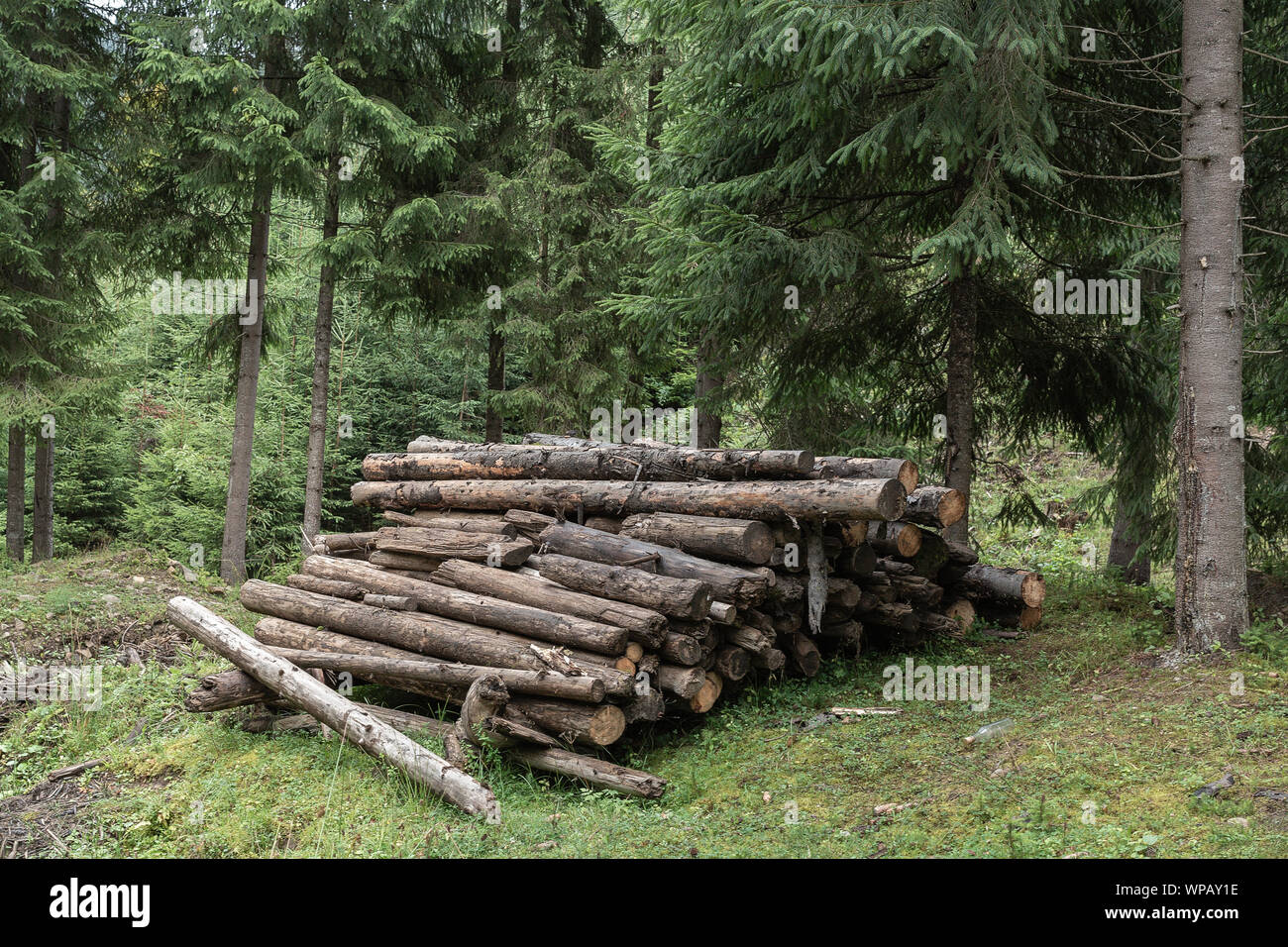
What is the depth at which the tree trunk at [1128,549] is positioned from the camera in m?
11.9

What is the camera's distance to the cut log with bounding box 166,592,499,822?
20.4 feet

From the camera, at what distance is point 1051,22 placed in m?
7.95

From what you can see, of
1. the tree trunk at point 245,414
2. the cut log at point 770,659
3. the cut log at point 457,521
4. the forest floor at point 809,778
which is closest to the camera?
the forest floor at point 809,778

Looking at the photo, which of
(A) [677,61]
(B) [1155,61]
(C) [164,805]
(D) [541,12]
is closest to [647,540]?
(C) [164,805]

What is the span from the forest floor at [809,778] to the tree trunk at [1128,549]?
2.08 metres

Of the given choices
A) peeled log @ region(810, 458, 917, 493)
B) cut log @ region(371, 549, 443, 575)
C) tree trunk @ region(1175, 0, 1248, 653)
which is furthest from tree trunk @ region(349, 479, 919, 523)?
tree trunk @ region(1175, 0, 1248, 653)

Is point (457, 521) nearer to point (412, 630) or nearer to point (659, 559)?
point (412, 630)

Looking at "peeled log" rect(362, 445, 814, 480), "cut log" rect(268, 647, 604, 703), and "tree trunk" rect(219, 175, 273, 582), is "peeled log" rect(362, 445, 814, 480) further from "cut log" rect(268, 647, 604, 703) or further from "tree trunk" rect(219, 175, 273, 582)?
"tree trunk" rect(219, 175, 273, 582)

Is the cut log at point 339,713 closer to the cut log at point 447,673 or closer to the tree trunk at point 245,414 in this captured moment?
the cut log at point 447,673

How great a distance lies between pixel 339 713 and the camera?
7.54 m

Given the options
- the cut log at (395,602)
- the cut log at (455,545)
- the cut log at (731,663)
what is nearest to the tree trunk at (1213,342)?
the cut log at (731,663)

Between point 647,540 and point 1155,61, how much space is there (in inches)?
297

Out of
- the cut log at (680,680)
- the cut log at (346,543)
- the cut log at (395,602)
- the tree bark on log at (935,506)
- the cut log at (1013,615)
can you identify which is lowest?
the cut log at (680,680)

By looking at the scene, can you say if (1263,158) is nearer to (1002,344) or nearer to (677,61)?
(1002,344)
